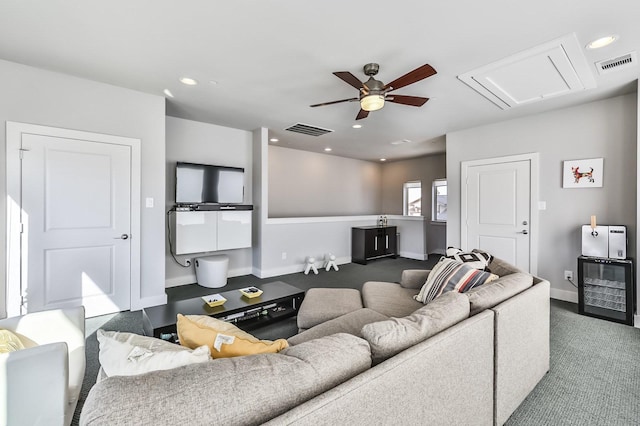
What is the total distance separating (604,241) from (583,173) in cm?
92

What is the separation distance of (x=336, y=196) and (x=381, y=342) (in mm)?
6550

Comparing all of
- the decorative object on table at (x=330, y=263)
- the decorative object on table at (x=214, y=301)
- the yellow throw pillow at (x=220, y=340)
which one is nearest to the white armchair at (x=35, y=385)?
the yellow throw pillow at (x=220, y=340)

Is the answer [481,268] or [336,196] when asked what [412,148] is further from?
[481,268]

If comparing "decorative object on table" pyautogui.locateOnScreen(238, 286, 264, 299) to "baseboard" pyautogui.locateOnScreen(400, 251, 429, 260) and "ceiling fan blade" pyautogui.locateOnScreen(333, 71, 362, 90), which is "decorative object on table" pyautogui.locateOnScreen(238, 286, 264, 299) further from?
"baseboard" pyautogui.locateOnScreen(400, 251, 429, 260)

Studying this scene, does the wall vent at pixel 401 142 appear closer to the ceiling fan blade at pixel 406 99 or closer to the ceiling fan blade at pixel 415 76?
the ceiling fan blade at pixel 406 99

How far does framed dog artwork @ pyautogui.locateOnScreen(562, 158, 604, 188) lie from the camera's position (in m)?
3.64

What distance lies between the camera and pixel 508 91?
3346 mm

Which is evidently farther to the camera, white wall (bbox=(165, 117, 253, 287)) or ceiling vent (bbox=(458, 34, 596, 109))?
white wall (bbox=(165, 117, 253, 287))

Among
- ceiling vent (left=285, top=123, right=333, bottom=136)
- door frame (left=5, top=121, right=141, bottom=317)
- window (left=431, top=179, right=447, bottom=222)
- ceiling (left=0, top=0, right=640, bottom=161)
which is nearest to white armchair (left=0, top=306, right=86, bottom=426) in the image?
ceiling (left=0, top=0, right=640, bottom=161)

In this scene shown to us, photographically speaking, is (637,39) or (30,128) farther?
(30,128)

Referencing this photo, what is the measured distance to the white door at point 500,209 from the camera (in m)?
4.23

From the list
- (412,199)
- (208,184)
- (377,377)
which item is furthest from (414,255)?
(377,377)

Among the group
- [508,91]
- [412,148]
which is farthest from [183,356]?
[412,148]

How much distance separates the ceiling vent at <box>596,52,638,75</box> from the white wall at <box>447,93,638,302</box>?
0.95 metres
